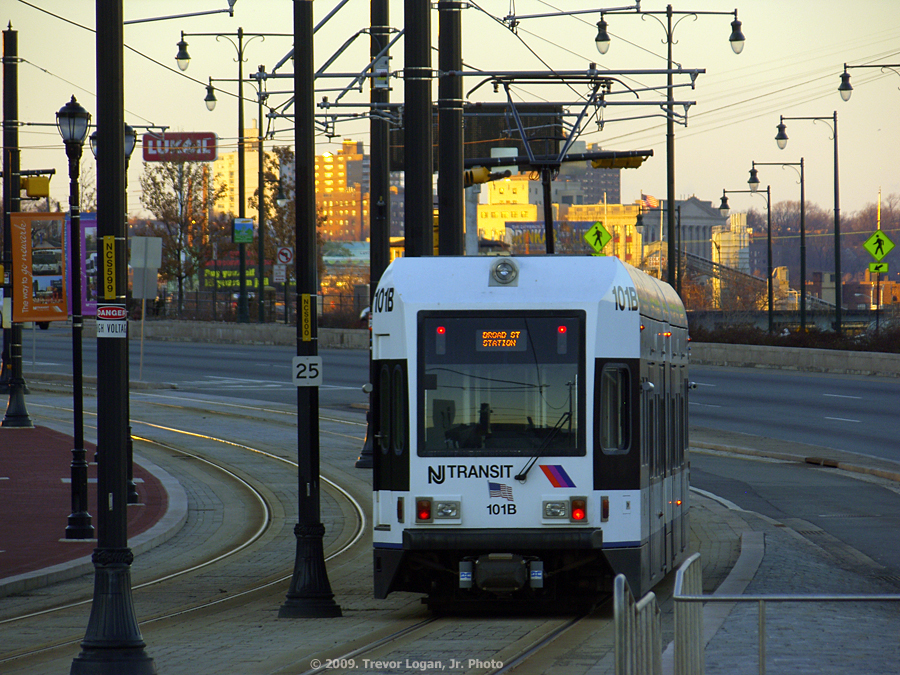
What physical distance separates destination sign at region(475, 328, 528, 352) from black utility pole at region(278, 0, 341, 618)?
1.68 m

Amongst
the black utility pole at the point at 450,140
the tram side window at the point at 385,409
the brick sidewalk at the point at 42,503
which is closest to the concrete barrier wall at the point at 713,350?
the brick sidewalk at the point at 42,503

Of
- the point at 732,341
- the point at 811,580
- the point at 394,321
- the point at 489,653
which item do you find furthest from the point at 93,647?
the point at 732,341

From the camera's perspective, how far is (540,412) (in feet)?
33.5

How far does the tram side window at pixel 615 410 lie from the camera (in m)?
10.2

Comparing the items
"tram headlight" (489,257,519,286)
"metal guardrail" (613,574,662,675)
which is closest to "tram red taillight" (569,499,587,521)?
"tram headlight" (489,257,519,286)

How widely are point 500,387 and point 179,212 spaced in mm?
67561

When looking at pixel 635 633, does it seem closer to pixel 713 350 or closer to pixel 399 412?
pixel 399 412

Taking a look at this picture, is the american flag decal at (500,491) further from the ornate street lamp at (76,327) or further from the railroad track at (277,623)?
the ornate street lamp at (76,327)

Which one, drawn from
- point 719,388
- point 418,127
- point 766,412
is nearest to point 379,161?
point 418,127

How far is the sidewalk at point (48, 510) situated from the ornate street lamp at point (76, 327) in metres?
0.27

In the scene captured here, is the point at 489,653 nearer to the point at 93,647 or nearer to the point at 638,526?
the point at 638,526

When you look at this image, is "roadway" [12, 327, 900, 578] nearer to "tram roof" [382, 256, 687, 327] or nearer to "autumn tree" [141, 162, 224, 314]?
"tram roof" [382, 256, 687, 327]

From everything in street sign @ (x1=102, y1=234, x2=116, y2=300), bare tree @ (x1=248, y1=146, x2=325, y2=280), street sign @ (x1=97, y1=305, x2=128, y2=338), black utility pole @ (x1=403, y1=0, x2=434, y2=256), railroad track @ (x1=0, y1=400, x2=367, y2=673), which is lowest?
railroad track @ (x1=0, y1=400, x2=367, y2=673)

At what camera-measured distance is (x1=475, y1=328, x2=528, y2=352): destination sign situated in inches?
404
